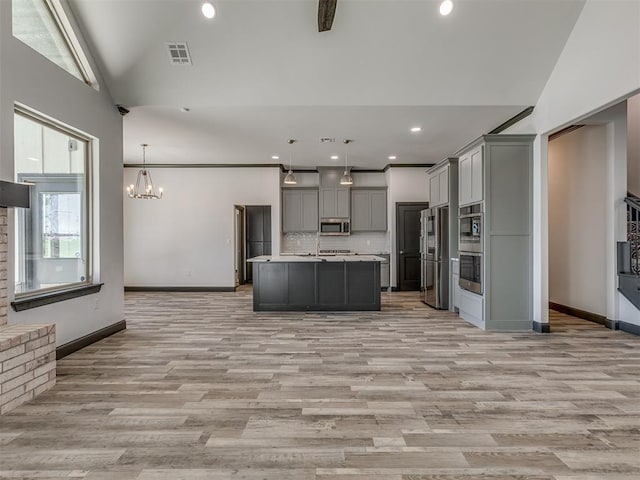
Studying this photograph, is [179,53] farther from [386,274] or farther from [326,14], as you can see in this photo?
[386,274]

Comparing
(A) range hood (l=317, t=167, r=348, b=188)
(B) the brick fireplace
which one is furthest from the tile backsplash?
(B) the brick fireplace

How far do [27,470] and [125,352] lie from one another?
2.11 m

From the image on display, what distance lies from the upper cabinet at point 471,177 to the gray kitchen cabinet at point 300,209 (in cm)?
397

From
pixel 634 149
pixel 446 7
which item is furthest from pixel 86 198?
pixel 634 149

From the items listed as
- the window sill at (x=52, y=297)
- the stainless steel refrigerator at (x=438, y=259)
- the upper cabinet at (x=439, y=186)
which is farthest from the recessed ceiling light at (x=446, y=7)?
the window sill at (x=52, y=297)

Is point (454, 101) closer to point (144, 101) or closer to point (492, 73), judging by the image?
point (492, 73)

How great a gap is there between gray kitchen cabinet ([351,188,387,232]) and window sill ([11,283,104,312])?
5.83m

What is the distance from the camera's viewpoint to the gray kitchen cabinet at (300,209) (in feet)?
29.1

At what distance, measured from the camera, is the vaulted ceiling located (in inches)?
155

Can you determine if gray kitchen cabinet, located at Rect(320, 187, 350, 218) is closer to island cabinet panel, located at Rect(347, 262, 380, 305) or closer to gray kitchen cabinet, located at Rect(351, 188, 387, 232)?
gray kitchen cabinet, located at Rect(351, 188, 387, 232)

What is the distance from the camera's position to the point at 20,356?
8.80 feet

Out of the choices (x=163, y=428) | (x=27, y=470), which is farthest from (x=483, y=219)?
(x=27, y=470)

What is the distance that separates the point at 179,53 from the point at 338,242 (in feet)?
18.9

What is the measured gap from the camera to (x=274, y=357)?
3.74 meters
